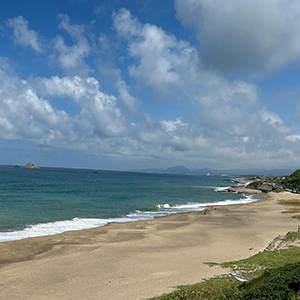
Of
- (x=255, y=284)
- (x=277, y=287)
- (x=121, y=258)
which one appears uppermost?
(x=277, y=287)

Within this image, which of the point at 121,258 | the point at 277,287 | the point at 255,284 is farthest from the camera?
the point at 121,258

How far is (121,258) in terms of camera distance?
18.8 meters

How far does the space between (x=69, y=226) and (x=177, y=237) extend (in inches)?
517

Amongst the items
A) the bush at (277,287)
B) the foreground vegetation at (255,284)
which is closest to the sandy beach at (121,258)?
the foreground vegetation at (255,284)

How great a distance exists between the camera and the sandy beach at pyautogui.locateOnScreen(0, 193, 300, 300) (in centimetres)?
1356

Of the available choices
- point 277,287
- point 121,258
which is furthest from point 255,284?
point 121,258

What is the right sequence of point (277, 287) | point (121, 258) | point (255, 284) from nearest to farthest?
point (277, 287) < point (255, 284) < point (121, 258)

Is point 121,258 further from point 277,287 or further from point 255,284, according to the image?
point 277,287

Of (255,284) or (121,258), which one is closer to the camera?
(255,284)

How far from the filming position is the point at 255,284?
9.45 metres

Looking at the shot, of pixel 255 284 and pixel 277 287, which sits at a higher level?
pixel 277 287

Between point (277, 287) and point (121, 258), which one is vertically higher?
point (277, 287)

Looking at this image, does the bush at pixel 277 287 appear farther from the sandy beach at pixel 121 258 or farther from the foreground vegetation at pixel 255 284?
the sandy beach at pixel 121 258

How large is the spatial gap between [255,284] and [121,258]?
37.6 ft
